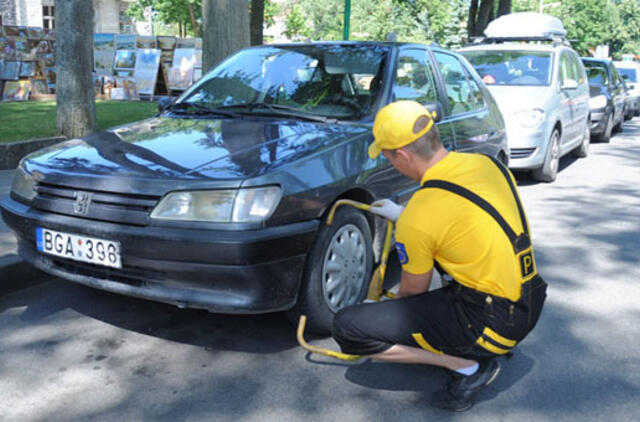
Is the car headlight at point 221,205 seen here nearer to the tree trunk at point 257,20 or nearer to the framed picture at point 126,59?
the tree trunk at point 257,20

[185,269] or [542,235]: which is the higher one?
[185,269]

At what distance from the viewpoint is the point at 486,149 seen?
18.8 feet

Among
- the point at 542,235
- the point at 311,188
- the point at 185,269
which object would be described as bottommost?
the point at 542,235

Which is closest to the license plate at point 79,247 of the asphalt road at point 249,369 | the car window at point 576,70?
the asphalt road at point 249,369

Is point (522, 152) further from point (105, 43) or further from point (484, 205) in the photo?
point (105, 43)

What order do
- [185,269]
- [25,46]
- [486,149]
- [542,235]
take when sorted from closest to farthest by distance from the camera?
1. [185,269]
2. [486,149]
3. [542,235]
4. [25,46]

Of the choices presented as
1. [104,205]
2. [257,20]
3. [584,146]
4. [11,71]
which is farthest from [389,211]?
[11,71]

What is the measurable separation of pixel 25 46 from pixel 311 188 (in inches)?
653

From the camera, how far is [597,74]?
14969 mm

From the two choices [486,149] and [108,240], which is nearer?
[108,240]

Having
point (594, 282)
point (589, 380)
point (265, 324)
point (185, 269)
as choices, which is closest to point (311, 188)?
point (185, 269)

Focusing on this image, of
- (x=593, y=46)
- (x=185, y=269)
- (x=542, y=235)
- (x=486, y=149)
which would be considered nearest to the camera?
(x=185, y=269)

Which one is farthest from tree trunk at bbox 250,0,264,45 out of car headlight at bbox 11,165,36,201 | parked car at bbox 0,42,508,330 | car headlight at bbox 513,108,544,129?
car headlight at bbox 11,165,36,201

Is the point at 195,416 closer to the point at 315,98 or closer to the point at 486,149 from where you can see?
the point at 315,98
